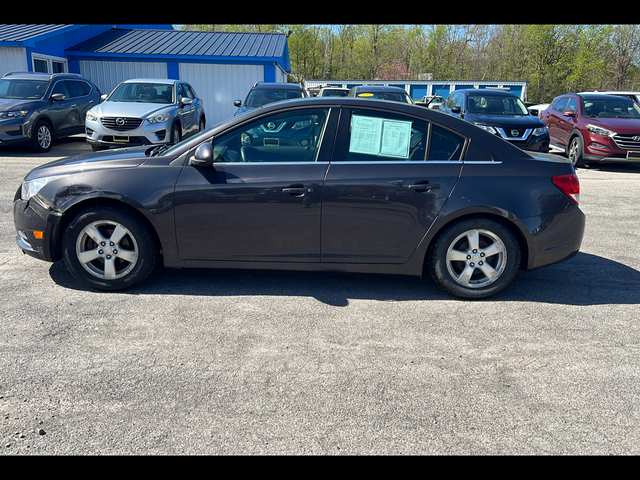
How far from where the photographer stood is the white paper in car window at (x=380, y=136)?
14.8 feet

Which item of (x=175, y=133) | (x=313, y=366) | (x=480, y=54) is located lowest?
(x=313, y=366)

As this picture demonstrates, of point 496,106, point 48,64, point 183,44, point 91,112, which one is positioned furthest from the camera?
point 183,44

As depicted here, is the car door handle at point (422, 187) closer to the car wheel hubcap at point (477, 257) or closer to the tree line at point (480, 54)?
the car wheel hubcap at point (477, 257)

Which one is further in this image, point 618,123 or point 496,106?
point 496,106

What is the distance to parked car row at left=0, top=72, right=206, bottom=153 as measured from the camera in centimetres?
1271

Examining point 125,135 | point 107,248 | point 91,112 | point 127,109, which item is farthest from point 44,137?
point 107,248

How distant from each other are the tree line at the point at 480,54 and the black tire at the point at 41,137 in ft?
89.4

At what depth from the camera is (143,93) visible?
47.0 ft

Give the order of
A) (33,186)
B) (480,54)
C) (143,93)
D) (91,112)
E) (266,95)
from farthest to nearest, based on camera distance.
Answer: (480,54), (266,95), (143,93), (91,112), (33,186)

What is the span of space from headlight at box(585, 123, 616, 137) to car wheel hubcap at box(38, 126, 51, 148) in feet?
43.7

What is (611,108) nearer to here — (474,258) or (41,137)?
(474,258)

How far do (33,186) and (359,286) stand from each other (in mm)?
2919

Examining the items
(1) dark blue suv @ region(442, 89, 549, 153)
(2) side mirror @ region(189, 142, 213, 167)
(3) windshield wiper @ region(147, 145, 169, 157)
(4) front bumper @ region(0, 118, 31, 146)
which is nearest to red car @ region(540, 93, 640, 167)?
(1) dark blue suv @ region(442, 89, 549, 153)
